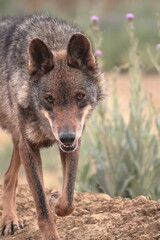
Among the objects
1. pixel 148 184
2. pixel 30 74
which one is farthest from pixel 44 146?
pixel 148 184

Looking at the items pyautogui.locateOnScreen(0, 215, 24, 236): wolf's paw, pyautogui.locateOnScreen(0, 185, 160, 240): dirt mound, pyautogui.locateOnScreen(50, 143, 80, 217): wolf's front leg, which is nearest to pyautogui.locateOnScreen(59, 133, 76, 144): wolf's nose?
pyautogui.locateOnScreen(50, 143, 80, 217): wolf's front leg

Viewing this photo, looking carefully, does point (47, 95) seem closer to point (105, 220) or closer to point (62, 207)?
point (62, 207)

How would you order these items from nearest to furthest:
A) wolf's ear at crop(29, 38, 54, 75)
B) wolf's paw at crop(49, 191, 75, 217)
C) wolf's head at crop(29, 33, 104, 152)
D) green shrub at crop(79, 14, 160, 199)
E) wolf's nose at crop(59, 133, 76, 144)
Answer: wolf's nose at crop(59, 133, 76, 144) → wolf's head at crop(29, 33, 104, 152) → wolf's ear at crop(29, 38, 54, 75) → wolf's paw at crop(49, 191, 75, 217) → green shrub at crop(79, 14, 160, 199)

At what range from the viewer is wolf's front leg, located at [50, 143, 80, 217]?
566 cm

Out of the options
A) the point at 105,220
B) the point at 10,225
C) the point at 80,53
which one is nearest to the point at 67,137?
the point at 80,53

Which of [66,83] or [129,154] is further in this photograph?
[129,154]

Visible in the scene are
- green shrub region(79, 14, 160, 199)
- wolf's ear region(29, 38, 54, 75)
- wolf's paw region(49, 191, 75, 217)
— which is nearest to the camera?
wolf's ear region(29, 38, 54, 75)

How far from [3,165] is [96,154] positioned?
571 centimetres

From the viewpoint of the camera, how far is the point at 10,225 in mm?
6461

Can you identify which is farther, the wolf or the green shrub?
the green shrub

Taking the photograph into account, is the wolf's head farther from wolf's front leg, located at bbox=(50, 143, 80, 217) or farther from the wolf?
wolf's front leg, located at bbox=(50, 143, 80, 217)

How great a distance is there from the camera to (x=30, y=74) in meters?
5.71

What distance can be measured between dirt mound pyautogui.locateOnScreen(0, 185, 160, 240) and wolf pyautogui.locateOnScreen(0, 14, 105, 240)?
0.27 m

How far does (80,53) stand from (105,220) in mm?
1506
